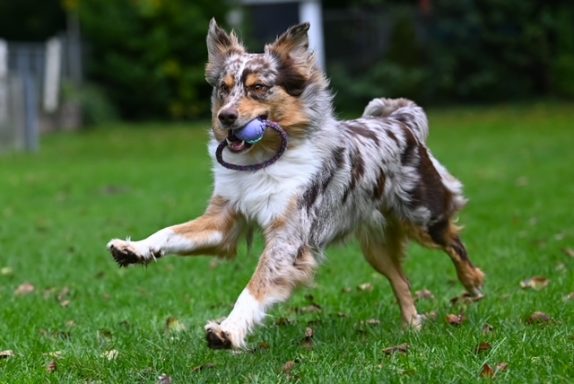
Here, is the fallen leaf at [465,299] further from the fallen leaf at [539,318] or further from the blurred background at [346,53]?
the blurred background at [346,53]

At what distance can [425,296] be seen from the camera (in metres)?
7.57

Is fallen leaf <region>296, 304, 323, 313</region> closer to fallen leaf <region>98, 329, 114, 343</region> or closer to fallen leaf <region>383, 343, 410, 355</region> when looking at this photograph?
fallen leaf <region>98, 329, 114, 343</region>

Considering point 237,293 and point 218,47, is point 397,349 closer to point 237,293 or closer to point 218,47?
point 218,47

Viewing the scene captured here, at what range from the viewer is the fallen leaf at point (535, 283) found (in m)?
7.42

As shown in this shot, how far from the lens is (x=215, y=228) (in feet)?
18.9

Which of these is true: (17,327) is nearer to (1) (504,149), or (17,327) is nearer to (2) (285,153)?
(2) (285,153)

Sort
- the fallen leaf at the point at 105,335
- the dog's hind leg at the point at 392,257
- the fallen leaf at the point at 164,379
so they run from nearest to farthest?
the fallen leaf at the point at 164,379
the fallen leaf at the point at 105,335
the dog's hind leg at the point at 392,257

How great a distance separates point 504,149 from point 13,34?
2223cm

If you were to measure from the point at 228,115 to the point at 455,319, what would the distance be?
2116 mm

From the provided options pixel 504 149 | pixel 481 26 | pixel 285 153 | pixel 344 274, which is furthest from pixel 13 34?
pixel 285 153

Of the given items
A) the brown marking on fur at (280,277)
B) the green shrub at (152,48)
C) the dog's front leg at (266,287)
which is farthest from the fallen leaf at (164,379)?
the green shrub at (152,48)

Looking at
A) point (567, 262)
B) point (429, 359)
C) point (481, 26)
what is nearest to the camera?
point (429, 359)

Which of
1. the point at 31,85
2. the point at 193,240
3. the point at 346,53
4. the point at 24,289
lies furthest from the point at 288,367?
the point at 346,53

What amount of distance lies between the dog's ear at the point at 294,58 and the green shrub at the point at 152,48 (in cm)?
2561
